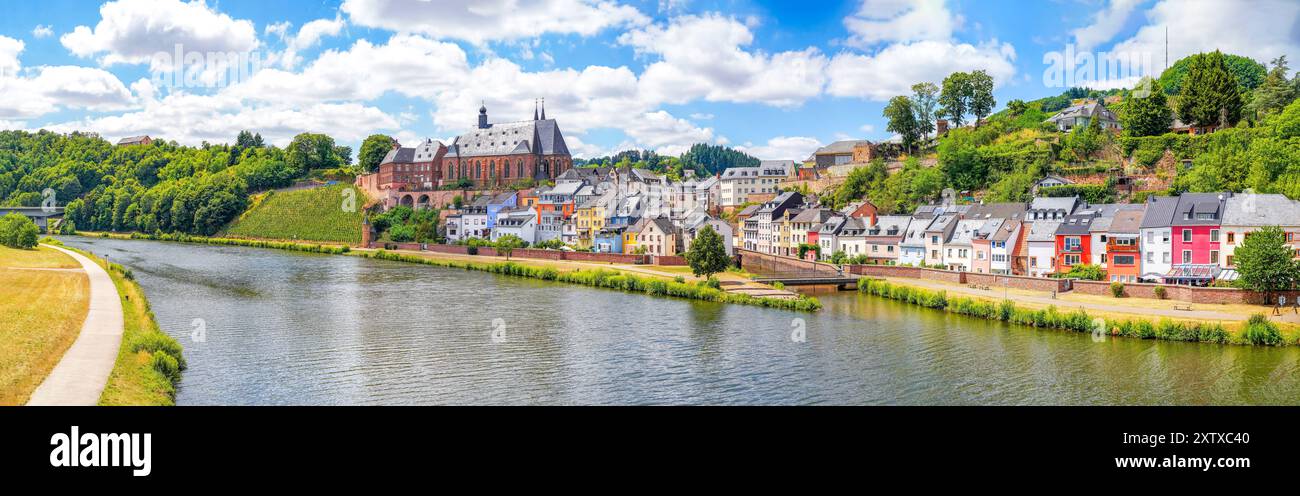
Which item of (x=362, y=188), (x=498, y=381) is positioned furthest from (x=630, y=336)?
(x=362, y=188)

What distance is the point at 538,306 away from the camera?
36.1 m

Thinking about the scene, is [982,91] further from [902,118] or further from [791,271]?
[791,271]

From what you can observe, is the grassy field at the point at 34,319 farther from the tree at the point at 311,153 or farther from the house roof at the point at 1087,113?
the tree at the point at 311,153

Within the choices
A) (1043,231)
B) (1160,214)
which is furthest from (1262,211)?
(1043,231)

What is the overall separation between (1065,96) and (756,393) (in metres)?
83.3

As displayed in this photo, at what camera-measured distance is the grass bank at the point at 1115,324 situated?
25.1 m

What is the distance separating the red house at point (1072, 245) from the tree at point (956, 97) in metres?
31.4

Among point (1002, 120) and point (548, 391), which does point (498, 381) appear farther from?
point (1002, 120)

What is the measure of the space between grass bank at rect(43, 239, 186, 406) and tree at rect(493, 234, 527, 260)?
34.2m


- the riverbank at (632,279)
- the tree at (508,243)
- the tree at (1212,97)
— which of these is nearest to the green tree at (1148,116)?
the tree at (1212,97)

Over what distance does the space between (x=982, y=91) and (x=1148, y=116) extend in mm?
16704

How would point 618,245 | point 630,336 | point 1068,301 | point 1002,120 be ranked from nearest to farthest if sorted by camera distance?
1. point 630,336
2. point 1068,301
3. point 618,245
4. point 1002,120

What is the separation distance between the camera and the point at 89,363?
758 inches

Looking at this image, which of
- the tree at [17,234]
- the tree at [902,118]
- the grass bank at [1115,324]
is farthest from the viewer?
the tree at [902,118]
